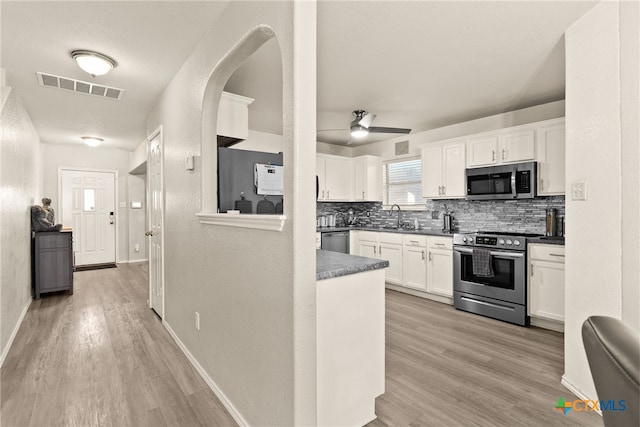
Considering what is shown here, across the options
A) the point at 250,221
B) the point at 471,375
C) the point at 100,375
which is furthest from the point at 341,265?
the point at 100,375

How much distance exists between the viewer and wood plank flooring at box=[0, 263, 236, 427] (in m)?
1.87

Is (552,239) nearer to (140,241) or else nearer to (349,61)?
(349,61)

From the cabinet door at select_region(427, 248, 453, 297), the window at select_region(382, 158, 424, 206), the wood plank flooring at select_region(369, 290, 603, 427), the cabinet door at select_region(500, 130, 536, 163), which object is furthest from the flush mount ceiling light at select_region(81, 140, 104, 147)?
the cabinet door at select_region(500, 130, 536, 163)

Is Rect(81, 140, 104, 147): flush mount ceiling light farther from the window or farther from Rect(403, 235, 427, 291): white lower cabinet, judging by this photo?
Rect(403, 235, 427, 291): white lower cabinet

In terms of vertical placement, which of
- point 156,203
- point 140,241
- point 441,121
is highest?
point 441,121

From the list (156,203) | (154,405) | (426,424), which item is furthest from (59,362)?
(426,424)

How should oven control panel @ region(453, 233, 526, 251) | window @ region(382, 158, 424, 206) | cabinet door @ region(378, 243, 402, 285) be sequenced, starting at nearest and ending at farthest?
oven control panel @ region(453, 233, 526, 251), cabinet door @ region(378, 243, 402, 285), window @ region(382, 158, 424, 206)

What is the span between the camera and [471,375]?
229cm

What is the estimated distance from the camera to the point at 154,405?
196 centimetres

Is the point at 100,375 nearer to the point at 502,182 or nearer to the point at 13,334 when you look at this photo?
the point at 13,334

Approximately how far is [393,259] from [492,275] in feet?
Answer: 4.83

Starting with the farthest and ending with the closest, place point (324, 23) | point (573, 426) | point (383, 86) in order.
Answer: point (383, 86) < point (324, 23) < point (573, 426)

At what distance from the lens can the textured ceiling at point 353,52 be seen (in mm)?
2008

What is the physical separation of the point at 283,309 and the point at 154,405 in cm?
129
